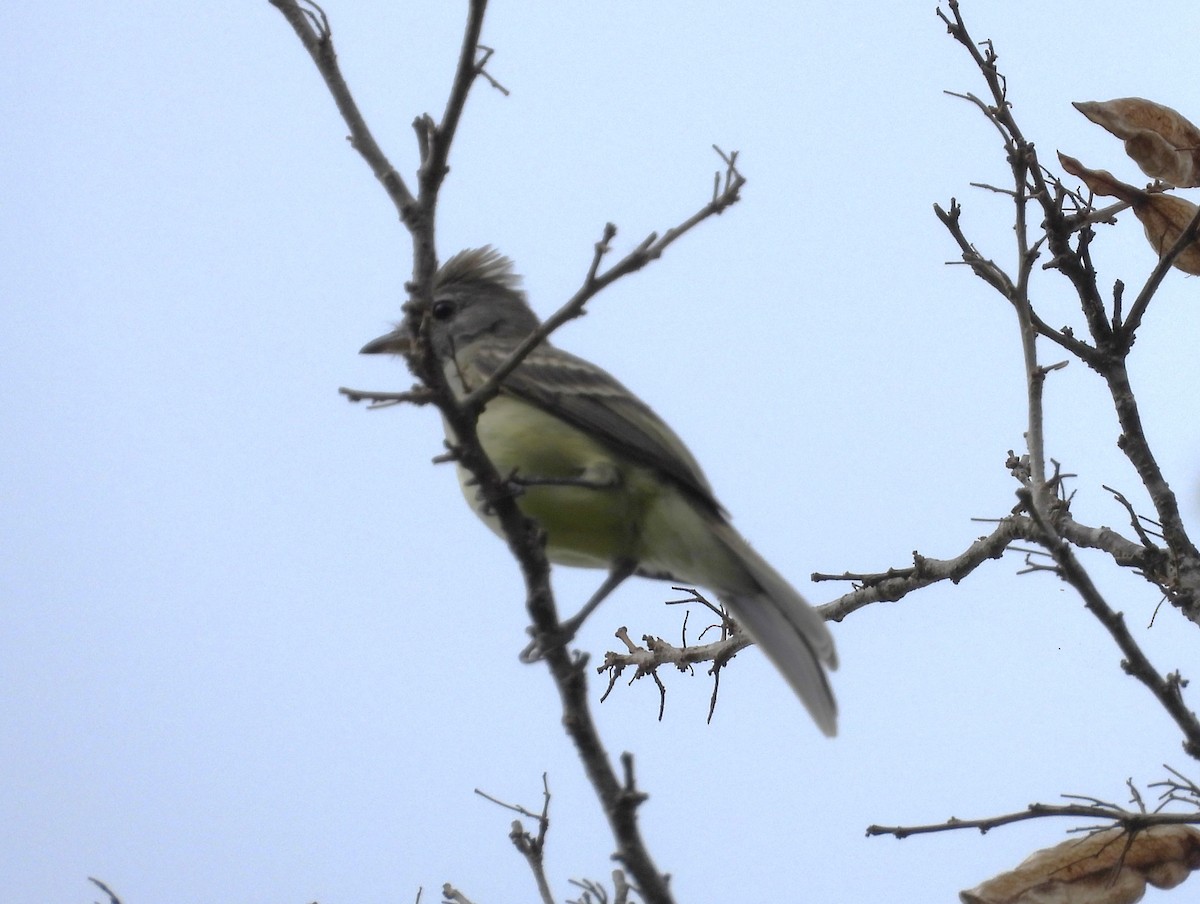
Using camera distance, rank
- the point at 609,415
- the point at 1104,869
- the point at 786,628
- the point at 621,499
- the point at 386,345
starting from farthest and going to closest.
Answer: the point at 386,345, the point at 609,415, the point at 621,499, the point at 786,628, the point at 1104,869

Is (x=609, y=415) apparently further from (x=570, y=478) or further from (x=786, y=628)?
(x=786, y=628)

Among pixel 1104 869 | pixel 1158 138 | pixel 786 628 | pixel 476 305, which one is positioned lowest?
pixel 1104 869

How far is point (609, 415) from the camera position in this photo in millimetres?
5785

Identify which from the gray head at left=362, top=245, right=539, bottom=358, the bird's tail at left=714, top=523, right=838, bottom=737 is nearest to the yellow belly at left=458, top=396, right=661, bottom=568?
the bird's tail at left=714, top=523, right=838, bottom=737

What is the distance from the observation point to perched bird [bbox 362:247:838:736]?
5.50m

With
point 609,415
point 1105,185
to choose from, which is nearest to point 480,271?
point 609,415

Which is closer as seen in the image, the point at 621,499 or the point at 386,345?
the point at 621,499

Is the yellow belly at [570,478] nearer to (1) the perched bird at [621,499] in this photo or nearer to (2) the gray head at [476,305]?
(1) the perched bird at [621,499]

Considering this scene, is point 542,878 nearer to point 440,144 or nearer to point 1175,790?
point 1175,790

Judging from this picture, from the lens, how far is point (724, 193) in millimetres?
3932

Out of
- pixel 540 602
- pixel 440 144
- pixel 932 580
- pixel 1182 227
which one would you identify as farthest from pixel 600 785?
pixel 1182 227

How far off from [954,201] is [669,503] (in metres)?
1.67

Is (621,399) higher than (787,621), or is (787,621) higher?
(621,399)

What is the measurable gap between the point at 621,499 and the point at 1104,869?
2205 millimetres
